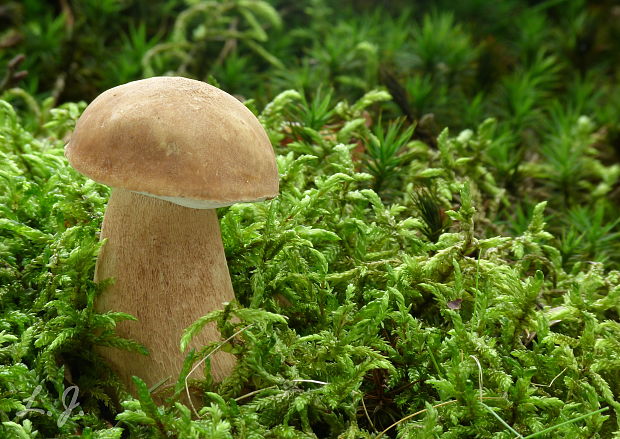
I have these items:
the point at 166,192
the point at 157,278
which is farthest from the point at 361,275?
the point at 166,192

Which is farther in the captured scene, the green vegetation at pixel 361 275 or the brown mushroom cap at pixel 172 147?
the green vegetation at pixel 361 275

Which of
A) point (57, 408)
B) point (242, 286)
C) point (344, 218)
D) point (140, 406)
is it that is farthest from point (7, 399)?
point (344, 218)

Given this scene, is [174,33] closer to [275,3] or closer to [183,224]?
[275,3]

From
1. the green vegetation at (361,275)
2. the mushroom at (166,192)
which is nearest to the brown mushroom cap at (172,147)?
the mushroom at (166,192)

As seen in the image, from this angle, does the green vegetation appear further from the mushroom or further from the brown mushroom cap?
the brown mushroom cap

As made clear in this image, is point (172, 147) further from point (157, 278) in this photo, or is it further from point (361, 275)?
point (361, 275)

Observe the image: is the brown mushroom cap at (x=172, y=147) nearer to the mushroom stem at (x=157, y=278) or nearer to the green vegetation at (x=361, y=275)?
the mushroom stem at (x=157, y=278)
